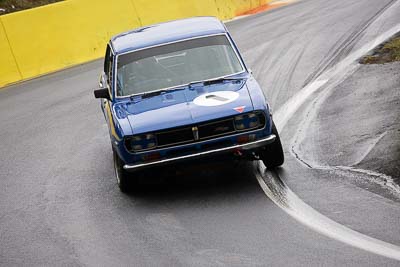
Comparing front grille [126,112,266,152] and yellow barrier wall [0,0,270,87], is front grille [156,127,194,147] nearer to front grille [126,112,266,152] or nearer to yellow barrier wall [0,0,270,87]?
front grille [126,112,266,152]

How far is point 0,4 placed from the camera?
2591 centimetres

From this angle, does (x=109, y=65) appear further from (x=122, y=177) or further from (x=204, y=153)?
(x=204, y=153)

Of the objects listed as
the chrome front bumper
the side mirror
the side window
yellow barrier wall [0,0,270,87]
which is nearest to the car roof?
the side window

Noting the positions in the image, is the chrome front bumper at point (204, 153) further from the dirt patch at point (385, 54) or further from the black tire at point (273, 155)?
the dirt patch at point (385, 54)

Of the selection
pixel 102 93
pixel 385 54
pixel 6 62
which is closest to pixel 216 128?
pixel 102 93

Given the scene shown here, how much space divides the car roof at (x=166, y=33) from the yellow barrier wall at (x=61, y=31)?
8.77 meters

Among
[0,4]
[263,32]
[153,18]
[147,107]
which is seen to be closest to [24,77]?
[153,18]

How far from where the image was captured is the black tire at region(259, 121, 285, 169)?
30.6 ft

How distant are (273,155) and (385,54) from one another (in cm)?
660

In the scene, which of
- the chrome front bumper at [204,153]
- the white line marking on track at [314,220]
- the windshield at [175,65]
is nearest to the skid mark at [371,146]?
the white line marking on track at [314,220]

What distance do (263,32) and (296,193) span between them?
476 inches

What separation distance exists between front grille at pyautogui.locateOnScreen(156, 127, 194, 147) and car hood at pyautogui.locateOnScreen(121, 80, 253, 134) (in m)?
0.07

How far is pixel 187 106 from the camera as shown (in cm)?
907

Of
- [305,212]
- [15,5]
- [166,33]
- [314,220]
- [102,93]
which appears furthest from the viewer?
[15,5]
